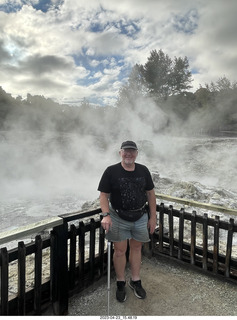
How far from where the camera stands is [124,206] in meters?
2.10

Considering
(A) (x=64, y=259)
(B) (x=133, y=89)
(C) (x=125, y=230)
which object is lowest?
(A) (x=64, y=259)

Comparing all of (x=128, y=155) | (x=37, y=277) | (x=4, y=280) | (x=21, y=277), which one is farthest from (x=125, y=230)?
(x=4, y=280)

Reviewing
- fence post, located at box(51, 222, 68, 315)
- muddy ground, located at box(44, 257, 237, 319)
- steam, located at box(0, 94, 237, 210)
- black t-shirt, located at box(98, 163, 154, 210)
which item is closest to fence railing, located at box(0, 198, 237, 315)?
fence post, located at box(51, 222, 68, 315)

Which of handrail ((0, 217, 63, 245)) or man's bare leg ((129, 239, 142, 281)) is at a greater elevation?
handrail ((0, 217, 63, 245))

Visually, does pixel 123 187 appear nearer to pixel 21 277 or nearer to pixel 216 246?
pixel 21 277

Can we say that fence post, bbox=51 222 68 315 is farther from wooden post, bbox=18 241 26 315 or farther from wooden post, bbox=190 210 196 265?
wooden post, bbox=190 210 196 265

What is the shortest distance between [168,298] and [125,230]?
85cm

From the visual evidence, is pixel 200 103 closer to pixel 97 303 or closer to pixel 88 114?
pixel 88 114

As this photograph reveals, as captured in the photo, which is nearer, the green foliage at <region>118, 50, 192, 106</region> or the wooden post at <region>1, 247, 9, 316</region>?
the wooden post at <region>1, 247, 9, 316</region>

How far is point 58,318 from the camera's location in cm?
172

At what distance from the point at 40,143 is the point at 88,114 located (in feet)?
19.6

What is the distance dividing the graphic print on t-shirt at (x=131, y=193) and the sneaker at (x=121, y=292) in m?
0.80

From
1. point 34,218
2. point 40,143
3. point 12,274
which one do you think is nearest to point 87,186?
point 34,218

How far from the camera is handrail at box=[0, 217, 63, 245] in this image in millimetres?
1588
